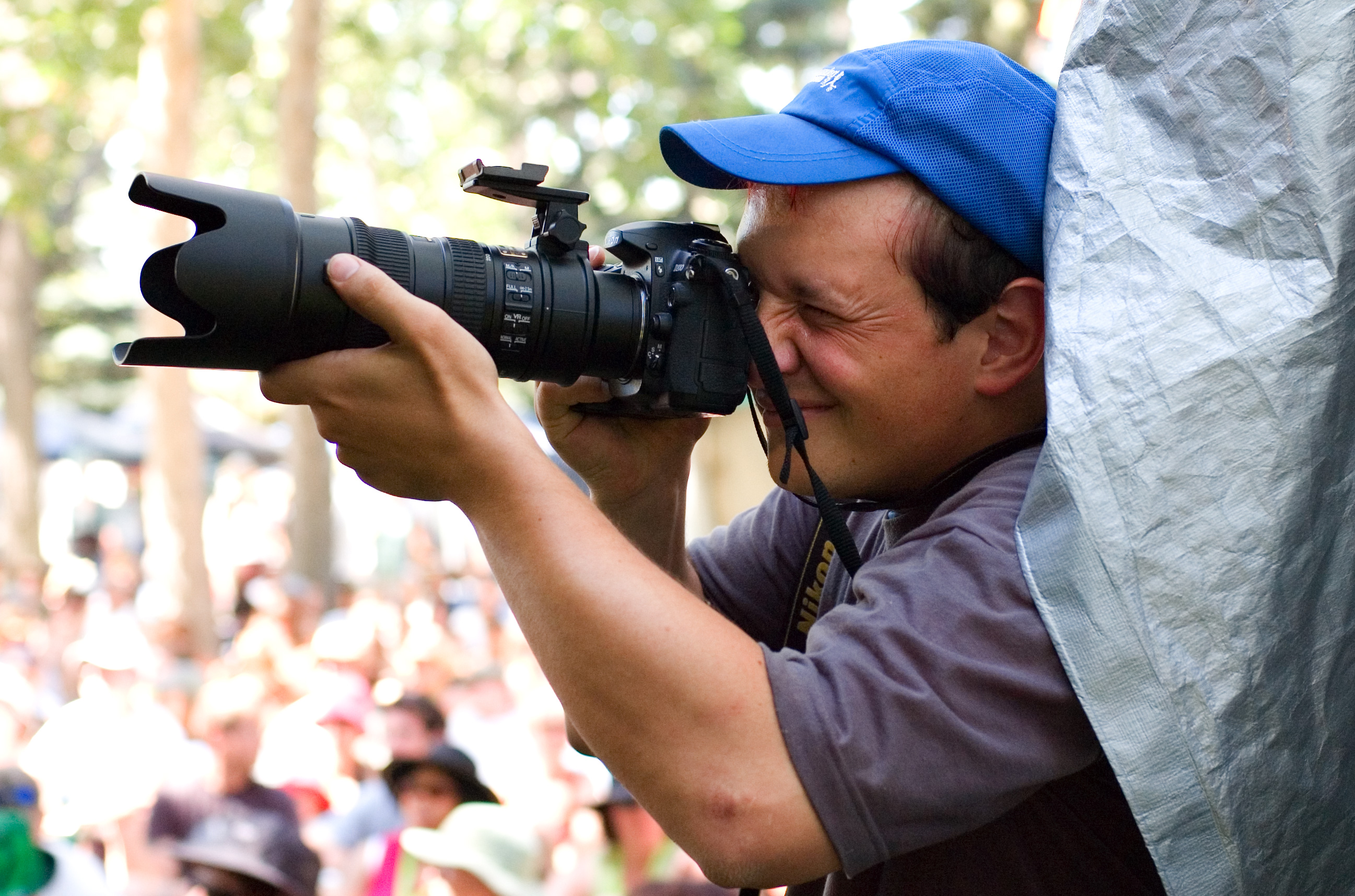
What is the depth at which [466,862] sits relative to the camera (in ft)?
11.4

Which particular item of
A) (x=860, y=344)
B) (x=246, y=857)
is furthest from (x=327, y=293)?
(x=246, y=857)

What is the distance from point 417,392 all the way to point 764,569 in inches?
31.3

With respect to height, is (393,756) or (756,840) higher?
(756,840)

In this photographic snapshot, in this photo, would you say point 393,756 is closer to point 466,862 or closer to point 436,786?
point 436,786

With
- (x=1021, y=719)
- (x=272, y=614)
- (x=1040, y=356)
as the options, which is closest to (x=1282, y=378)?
(x=1040, y=356)

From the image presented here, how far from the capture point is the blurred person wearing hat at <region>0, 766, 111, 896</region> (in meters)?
3.67

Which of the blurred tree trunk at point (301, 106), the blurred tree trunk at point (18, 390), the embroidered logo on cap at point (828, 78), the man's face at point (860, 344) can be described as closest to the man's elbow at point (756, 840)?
the man's face at point (860, 344)

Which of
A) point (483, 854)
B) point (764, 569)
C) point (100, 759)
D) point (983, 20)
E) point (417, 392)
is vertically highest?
point (983, 20)

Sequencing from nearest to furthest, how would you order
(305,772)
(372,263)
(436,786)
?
(372,263) → (436,786) → (305,772)

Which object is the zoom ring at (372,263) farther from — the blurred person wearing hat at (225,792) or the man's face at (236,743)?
the man's face at (236,743)

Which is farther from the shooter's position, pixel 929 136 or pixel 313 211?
pixel 313 211

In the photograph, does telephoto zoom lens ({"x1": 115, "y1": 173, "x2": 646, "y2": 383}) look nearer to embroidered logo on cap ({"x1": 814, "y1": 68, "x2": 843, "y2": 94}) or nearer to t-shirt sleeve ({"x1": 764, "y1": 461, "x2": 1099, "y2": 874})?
embroidered logo on cap ({"x1": 814, "y1": 68, "x2": 843, "y2": 94})

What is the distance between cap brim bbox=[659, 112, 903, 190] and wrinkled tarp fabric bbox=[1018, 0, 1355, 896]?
0.92 feet

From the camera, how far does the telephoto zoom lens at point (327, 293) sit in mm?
1330
